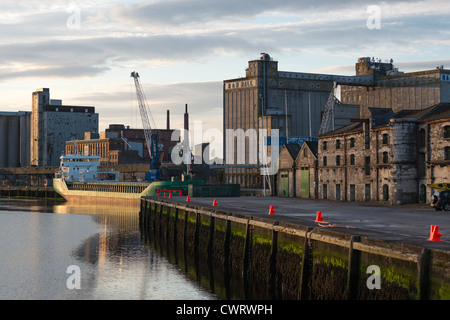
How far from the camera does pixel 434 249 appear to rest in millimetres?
19812

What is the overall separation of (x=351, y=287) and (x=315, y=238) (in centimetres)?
433

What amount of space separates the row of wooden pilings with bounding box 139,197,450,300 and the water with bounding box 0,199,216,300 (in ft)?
8.64

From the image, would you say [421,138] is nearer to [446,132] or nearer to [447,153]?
[446,132]

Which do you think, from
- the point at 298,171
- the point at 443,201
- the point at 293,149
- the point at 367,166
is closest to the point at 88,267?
the point at 443,201

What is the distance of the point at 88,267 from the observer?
42.7 m

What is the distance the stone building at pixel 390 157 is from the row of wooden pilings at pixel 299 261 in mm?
22651

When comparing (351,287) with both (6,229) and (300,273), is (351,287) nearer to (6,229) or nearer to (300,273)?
(300,273)

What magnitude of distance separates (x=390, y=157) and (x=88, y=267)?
34.1m

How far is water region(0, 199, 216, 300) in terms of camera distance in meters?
34.4

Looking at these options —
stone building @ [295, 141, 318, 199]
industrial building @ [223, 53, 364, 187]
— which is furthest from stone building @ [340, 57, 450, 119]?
stone building @ [295, 141, 318, 199]

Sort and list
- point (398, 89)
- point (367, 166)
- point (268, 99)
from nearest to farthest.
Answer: point (367, 166)
point (398, 89)
point (268, 99)

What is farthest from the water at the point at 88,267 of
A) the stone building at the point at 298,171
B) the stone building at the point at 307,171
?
the stone building at the point at 298,171

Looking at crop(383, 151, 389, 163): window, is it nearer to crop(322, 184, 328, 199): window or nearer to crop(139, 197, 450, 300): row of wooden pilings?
crop(322, 184, 328, 199): window

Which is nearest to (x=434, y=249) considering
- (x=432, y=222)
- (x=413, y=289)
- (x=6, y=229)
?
(x=413, y=289)
